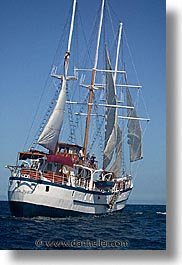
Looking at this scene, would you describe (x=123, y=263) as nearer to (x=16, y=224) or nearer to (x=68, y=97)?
(x=16, y=224)

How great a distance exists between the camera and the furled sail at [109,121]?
4.44m

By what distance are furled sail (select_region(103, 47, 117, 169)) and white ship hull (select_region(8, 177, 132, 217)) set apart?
36cm

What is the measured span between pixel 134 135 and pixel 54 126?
0.69m

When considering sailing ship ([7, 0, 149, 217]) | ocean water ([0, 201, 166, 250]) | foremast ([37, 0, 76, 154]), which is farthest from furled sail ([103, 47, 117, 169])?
ocean water ([0, 201, 166, 250])

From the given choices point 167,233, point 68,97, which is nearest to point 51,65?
point 68,97

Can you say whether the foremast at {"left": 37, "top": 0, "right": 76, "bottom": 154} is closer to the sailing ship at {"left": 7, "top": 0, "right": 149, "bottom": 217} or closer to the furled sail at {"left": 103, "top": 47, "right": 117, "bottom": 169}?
the sailing ship at {"left": 7, "top": 0, "right": 149, "bottom": 217}

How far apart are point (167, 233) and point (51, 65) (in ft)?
5.23

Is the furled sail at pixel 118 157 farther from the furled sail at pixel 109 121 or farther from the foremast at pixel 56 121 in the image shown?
the foremast at pixel 56 121

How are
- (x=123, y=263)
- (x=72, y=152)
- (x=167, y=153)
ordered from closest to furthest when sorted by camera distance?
1. (x=123, y=263)
2. (x=167, y=153)
3. (x=72, y=152)

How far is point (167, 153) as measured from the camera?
3871 millimetres

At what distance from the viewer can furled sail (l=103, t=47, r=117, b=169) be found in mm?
4441

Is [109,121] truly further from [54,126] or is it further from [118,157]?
[54,126]

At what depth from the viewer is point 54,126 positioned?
4262 millimetres

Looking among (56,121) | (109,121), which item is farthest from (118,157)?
(56,121)
